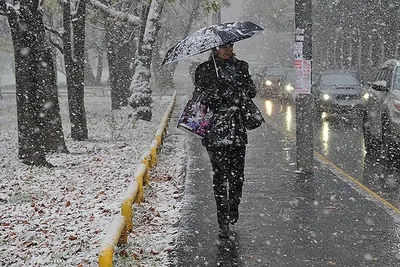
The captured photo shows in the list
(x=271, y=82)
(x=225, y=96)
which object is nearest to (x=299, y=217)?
(x=225, y=96)

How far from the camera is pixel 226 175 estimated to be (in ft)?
21.0

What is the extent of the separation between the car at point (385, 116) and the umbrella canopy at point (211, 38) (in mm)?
4681

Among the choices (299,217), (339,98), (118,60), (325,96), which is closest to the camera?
(299,217)

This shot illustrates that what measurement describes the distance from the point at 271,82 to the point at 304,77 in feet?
64.0

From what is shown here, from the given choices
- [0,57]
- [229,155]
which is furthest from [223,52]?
[0,57]

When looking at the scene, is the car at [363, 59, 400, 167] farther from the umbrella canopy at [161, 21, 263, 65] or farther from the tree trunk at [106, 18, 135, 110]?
the tree trunk at [106, 18, 135, 110]

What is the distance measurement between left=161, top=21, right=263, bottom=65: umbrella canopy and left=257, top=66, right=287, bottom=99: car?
20214 millimetres

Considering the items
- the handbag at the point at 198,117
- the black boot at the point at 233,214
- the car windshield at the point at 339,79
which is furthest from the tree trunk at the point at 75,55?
the black boot at the point at 233,214

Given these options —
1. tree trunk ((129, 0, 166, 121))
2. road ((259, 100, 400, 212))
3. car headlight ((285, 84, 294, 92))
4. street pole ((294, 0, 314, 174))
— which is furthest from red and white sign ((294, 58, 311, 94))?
car headlight ((285, 84, 294, 92))

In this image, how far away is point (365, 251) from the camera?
19.6ft

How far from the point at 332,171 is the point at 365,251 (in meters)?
4.17

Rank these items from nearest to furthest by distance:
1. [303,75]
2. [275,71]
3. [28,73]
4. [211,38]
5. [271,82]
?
1. [211,38]
2. [303,75]
3. [28,73]
4. [271,82]
5. [275,71]

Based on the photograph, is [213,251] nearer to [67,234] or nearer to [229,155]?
[229,155]

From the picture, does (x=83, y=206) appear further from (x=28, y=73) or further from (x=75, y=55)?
(x=75, y=55)
